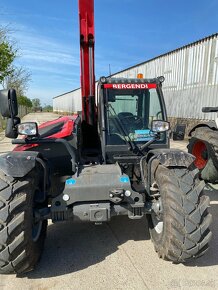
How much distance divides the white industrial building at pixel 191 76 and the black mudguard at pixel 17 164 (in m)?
9.36

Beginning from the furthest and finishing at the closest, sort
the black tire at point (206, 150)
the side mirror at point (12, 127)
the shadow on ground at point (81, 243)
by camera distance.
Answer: the black tire at point (206, 150)
the side mirror at point (12, 127)
the shadow on ground at point (81, 243)

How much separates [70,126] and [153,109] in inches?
49.2

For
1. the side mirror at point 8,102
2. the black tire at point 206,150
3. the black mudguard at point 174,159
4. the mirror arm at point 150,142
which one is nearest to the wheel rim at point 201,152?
the black tire at point 206,150

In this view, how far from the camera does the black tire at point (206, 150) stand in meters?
5.07

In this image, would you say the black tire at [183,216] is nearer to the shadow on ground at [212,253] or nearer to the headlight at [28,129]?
the shadow on ground at [212,253]

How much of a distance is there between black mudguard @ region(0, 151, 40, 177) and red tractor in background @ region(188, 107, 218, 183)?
3546 millimetres

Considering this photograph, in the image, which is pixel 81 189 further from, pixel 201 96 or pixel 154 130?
pixel 201 96

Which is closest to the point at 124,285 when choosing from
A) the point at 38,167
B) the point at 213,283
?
the point at 213,283

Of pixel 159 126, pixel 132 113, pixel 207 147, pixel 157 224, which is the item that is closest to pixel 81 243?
pixel 157 224

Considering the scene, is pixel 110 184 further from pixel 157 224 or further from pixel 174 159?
pixel 157 224

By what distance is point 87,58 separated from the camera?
13.9 ft

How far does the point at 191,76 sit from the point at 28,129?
10723 mm

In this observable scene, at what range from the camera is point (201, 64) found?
11.5 metres

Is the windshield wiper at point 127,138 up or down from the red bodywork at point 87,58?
down
